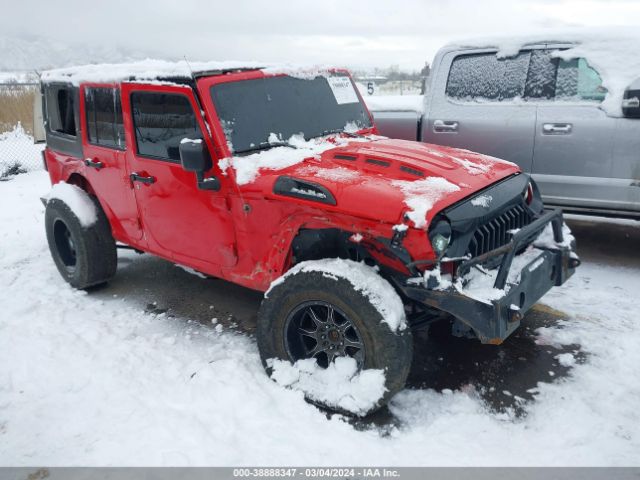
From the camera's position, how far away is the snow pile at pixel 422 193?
2.67m

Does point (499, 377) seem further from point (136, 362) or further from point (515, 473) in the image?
point (136, 362)

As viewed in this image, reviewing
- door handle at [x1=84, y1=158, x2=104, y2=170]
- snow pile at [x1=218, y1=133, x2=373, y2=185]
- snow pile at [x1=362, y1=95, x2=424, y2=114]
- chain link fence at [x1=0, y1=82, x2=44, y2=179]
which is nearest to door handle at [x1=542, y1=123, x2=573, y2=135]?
snow pile at [x1=362, y1=95, x2=424, y2=114]

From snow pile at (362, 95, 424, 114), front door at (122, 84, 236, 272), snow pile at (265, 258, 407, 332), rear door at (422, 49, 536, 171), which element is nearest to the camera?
snow pile at (265, 258, 407, 332)

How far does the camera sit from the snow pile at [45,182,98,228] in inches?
181

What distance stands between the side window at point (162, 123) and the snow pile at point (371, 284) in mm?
1277

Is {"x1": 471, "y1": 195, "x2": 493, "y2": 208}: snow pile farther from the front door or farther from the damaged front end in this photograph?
the front door

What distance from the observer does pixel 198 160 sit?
3248 millimetres

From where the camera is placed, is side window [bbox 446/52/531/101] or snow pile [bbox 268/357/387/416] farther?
side window [bbox 446/52/531/101]

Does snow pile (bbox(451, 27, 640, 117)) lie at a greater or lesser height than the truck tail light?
greater

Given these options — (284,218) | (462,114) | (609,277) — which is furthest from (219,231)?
(609,277)

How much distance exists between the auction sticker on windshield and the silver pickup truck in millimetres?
1369

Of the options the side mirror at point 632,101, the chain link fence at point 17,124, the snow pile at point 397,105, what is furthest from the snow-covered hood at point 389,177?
the chain link fence at point 17,124

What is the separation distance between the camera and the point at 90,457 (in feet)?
9.09

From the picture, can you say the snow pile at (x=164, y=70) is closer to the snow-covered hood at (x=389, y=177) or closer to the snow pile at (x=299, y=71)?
the snow pile at (x=299, y=71)
